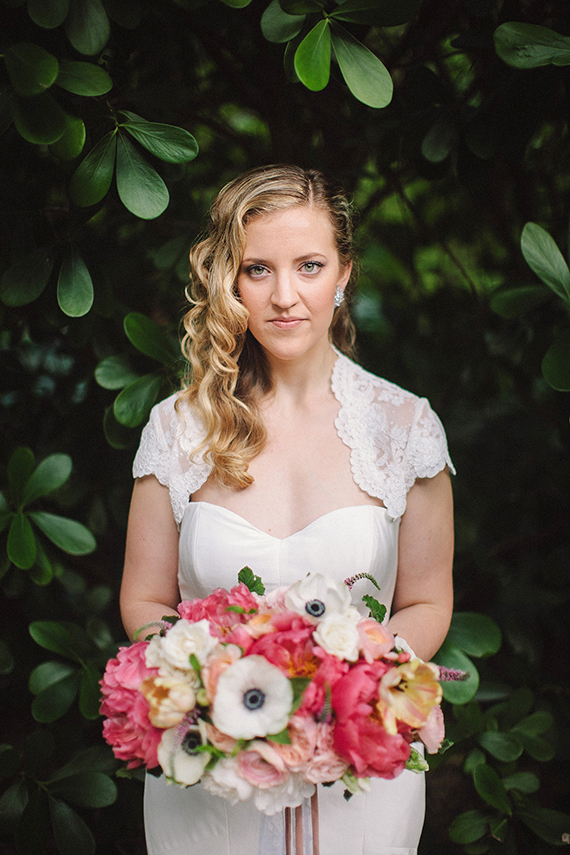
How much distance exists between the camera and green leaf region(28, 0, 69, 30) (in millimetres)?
1212

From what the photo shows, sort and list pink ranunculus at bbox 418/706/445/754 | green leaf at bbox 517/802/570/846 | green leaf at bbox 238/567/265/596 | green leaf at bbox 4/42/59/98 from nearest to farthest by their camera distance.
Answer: pink ranunculus at bbox 418/706/445/754 < green leaf at bbox 238/567/265/596 < green leaf at bbox 4/42/59/98 < green leaf at bbox 517/802/570/846

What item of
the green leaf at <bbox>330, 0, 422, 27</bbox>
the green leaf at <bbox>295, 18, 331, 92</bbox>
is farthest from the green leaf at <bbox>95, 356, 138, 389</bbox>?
the green leaf at <bbox>330, 0, 422, 27</bbox>

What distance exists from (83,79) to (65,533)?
3.23 feet

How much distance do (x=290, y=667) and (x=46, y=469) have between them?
0.92 m

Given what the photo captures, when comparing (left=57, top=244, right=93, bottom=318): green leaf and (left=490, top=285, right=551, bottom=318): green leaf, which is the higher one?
(left=490, top=285, right=551, bottom=318): green leaf

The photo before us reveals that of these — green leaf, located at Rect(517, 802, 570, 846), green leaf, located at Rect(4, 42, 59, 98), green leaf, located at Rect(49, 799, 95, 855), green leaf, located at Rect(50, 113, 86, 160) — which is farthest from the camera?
green leaf, located at Rect(517, 802, 570, 846)

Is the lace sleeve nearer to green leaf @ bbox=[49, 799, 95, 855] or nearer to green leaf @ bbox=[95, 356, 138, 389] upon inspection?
green leaf @ bbox=[95, 356, 138, 389]

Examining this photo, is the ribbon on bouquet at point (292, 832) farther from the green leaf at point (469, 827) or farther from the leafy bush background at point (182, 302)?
the green leaf at point (469, 827)

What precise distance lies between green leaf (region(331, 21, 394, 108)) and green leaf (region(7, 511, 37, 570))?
3.84 ft

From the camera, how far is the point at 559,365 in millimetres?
1352

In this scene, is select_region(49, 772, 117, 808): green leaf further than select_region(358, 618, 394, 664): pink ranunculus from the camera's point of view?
Yes

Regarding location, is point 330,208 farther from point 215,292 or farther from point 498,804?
point 498,804

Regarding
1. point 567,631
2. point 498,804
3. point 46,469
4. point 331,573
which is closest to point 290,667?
point 331,573

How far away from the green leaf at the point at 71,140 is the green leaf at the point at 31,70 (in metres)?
0.10
